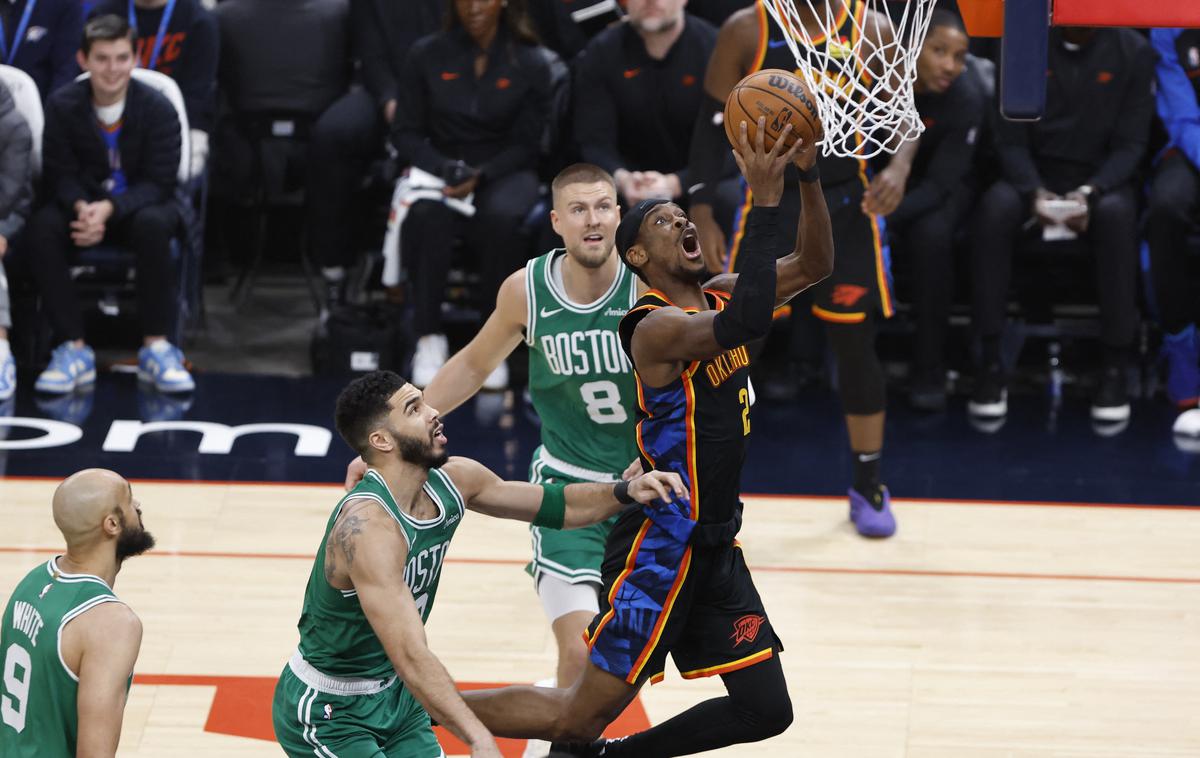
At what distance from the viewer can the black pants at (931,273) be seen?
27.8ft

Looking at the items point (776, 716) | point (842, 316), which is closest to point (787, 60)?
point (842, 316)

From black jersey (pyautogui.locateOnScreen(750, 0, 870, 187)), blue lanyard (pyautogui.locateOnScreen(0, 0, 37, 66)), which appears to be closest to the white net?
black jersey (pyautogui.locateOnScreen(750, 0, 870, 187))

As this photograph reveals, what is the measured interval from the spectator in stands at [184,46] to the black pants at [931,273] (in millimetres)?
3675

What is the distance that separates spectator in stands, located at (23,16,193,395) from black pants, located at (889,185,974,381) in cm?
366

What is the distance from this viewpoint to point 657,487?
434cm

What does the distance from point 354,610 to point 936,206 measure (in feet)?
16.6

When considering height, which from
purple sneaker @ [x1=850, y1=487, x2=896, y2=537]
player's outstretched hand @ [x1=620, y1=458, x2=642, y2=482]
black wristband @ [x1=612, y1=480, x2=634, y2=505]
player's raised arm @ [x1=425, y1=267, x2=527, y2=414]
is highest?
black wristband @ [x1=612, y1=480, x2=634, y2=505]

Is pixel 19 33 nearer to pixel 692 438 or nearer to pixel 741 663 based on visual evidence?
pixel 692 438

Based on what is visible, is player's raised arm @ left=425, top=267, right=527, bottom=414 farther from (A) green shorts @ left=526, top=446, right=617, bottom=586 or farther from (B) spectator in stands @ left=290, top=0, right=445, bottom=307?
(B) spectator in stands @ left=290, top=0, right=445, bottom=307

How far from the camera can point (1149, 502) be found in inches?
293

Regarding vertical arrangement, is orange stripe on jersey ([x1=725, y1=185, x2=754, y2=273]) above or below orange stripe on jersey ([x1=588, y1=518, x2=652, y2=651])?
below

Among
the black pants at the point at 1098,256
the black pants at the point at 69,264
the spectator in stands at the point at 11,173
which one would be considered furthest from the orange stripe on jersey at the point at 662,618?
the spectator in stands at the point at 11,173

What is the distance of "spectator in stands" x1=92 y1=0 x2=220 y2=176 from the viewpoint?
30.1 feet

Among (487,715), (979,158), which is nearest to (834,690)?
(487,715)
